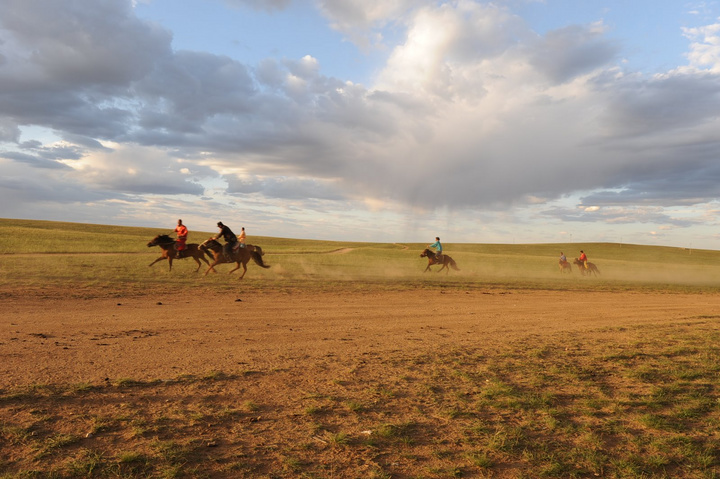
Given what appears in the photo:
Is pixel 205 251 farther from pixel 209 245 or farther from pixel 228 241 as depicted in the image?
pixel 228 241

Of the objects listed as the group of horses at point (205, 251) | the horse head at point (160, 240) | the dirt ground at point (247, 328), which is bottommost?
the dirt ground at point (247, 328)

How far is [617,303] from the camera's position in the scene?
19094 mm

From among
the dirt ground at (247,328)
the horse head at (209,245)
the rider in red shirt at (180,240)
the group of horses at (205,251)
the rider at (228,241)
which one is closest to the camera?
the dirt ground at (247,328)

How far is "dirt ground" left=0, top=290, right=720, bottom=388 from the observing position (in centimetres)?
759

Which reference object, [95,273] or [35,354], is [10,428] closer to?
[35,354]

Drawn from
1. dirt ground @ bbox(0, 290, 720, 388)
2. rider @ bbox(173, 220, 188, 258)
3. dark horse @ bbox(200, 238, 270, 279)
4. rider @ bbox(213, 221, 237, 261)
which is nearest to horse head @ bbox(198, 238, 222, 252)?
dark horse @ bbox(200, 238, 270, 279)

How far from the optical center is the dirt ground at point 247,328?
24.9 ft

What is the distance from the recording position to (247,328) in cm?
1109

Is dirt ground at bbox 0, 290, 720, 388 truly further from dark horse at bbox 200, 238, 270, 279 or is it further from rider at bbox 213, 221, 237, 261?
dark horse at bbox 200, 238, 270, 279

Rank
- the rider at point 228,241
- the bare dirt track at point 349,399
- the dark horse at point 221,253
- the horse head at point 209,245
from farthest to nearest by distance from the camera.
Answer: the dark horse at point 221,253 → the horse head at point 209,245 → the rider at point 228,241 → the bare dirt track at point 349,399

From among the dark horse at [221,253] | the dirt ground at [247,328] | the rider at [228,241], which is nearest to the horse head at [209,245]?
the dark horse at [221,253]

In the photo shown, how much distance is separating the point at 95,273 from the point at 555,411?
2371 centimetres

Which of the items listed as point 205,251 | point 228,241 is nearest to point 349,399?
point 228,241

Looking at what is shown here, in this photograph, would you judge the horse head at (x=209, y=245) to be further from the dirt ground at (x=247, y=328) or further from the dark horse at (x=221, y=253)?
the dirt ground at (x=247, y=328)
